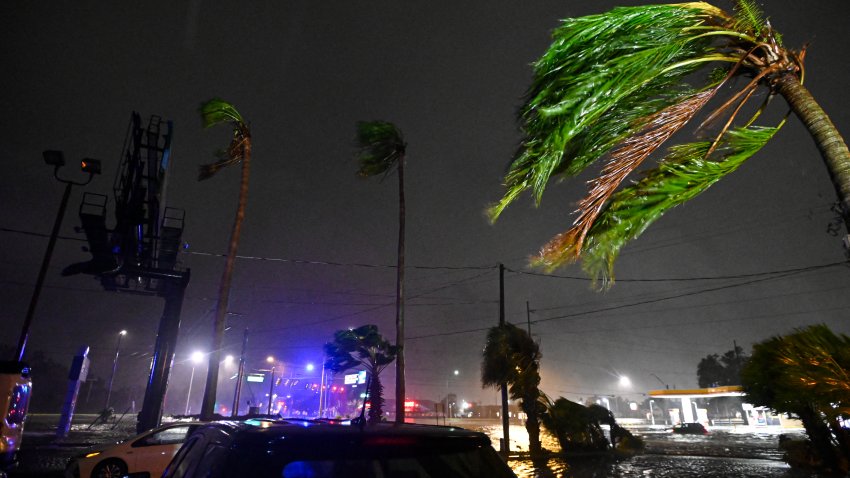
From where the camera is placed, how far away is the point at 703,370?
318 feet

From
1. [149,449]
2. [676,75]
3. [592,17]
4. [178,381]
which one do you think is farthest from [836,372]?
[178,381]

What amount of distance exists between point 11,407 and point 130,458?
3.88 meters

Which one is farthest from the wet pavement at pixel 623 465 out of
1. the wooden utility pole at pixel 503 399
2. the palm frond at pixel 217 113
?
the palm frond at pixel 217 113

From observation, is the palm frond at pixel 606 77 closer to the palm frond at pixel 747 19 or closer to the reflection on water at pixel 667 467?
the palm frond at pixel 747 19

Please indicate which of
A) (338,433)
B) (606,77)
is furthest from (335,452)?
(606,77)

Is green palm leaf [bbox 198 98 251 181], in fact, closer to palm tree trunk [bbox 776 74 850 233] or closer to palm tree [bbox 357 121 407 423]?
palm tree [bbox 357 121 407 423]

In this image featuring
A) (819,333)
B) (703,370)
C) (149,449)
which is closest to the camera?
(819,333)

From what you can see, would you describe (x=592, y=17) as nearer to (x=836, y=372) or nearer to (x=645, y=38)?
(x=645, y=38)

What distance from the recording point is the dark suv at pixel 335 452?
2215 millimetres

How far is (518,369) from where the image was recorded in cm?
2050

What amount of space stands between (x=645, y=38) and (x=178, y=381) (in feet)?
473

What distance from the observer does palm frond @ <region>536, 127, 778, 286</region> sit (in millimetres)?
4492

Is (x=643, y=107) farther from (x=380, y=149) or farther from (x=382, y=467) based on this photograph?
(x=380, y=149)

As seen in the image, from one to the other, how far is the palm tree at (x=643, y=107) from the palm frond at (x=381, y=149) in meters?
16.5
